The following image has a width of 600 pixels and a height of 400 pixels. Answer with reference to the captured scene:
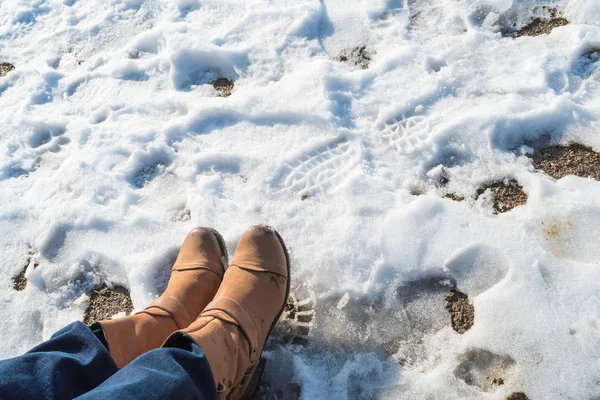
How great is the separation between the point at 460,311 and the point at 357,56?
124 cm

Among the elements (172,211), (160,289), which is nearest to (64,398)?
(160,289)

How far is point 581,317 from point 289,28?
68.6 inches

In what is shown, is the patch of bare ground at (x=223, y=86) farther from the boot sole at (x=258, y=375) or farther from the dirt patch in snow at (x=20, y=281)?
the dirt patch in snow at (x=20, y=281)

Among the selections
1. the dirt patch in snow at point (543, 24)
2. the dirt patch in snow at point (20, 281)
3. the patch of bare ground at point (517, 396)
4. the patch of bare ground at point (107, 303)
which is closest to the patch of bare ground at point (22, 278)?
→ the dirt patch in snow at point (20, 281)

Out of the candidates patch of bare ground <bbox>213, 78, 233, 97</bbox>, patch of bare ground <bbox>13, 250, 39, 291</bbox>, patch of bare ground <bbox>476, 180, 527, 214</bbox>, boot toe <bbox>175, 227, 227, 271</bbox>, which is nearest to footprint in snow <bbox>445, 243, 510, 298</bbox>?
patch of bare ground <bbox>476, 180, 527, 214</bbox>

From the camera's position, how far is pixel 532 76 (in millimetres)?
1949

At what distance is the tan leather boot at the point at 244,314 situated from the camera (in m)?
1.39

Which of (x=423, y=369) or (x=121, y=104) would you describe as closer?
(x=423, y=369)

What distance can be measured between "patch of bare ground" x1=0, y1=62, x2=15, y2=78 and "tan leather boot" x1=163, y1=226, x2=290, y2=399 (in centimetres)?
179

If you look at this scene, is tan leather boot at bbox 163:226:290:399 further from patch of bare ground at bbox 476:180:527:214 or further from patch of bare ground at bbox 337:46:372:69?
patch of bare ground at bbox 337:46:372:69

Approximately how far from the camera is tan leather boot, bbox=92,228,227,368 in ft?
4.72

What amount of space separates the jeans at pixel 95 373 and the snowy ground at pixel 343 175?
0.43 metres

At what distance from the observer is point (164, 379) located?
113 centimetres

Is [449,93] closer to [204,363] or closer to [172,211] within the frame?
[172,211]
